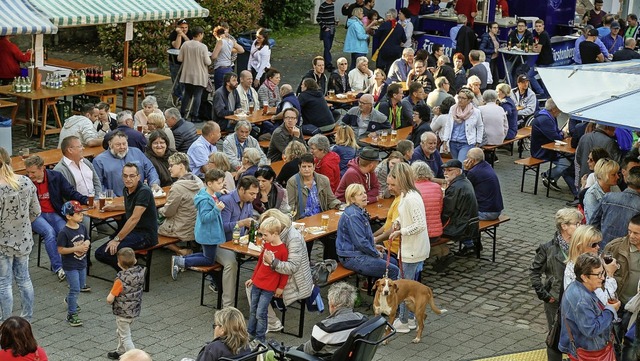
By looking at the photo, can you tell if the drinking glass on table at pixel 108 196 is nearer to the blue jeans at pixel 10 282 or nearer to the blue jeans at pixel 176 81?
the blue jeans at pixel 10 282

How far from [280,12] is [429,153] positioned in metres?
16.5

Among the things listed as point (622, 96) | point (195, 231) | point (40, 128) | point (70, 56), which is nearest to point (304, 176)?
point (195, 231)

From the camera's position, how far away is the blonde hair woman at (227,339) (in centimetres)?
805

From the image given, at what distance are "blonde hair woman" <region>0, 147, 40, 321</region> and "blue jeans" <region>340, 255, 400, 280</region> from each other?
3097 millimetres

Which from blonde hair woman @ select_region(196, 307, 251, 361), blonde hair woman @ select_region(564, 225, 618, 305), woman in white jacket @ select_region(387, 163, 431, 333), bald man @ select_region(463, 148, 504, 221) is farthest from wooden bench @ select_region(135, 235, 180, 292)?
blonde hair woman @ select_region(564, 225, 618, 305)

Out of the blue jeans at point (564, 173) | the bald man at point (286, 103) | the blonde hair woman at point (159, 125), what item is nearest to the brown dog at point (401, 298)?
the blonde hair woman at point (159, 125)

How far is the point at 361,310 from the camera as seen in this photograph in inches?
448

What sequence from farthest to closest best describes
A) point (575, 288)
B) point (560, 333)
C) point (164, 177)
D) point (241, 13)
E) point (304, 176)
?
point (241, 13) < point (164, 177) < point (304, 176) < point (560, 333) < point (575, 288)

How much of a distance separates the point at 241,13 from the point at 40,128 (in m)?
7.20

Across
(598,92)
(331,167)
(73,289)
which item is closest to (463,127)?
(331,167)

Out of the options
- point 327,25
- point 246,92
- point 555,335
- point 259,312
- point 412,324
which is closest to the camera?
point 555,335

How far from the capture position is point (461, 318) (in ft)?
36.9

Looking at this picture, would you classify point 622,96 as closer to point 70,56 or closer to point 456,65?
point 456,65

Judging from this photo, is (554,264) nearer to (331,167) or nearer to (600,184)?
(600,184)
